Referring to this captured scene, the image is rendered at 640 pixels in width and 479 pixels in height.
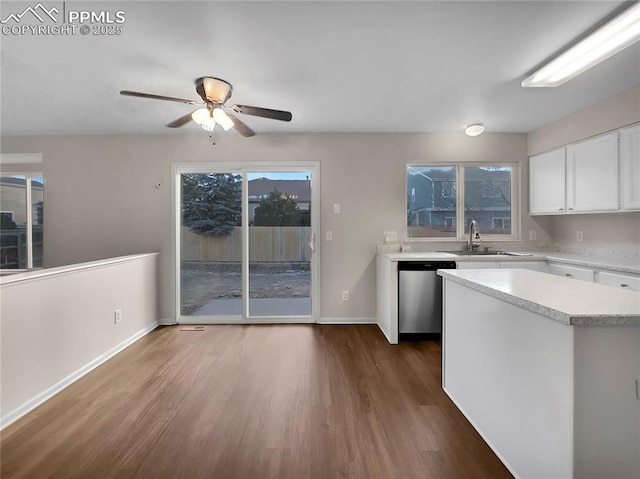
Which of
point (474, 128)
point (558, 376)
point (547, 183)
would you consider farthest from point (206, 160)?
point (547, 183)

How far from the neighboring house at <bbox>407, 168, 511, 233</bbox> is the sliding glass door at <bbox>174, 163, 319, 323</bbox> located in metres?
1.40

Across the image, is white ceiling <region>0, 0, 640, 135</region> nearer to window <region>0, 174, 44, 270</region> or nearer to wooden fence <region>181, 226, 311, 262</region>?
window <region>0, 174, 44, 270</region>

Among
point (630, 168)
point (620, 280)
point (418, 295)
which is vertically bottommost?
point (418, 295)

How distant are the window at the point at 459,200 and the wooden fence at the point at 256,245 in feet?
4.63

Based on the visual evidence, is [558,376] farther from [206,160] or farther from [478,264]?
[206,160]

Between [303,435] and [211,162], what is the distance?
3215mm

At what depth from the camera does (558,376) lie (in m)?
1.15

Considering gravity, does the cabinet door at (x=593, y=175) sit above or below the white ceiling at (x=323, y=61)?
below

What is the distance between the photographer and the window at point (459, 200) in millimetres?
3961

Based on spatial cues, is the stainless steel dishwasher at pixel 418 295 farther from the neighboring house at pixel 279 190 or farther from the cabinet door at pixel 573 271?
the neighboring house at pixel 279 190

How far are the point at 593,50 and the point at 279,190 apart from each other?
10.0ft

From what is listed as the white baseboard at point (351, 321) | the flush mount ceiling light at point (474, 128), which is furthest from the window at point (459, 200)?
the white baseboard at point (351, 321)

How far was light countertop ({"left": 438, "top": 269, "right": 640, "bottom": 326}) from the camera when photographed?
1.05m

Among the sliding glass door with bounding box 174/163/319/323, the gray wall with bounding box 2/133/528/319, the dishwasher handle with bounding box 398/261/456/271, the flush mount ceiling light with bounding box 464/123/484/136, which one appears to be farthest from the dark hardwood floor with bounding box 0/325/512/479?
the flush mount ceiling light with bounding box 464/123/484/136
